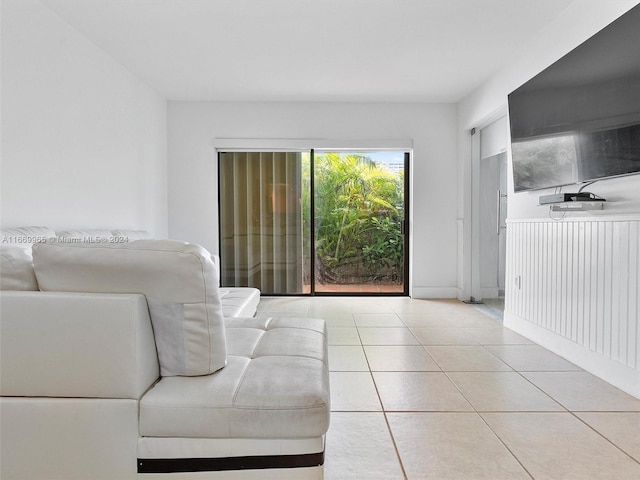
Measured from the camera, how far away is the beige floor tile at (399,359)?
2.67 metres

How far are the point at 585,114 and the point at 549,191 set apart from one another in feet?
2.41

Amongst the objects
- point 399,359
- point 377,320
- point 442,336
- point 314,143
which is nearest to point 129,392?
point 399,359

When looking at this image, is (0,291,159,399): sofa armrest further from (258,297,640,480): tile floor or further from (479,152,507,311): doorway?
(479,152,507,311): doorway

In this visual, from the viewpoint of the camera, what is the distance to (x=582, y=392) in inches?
89.9

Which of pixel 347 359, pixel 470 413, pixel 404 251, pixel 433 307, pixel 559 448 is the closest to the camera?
pixel 559 448

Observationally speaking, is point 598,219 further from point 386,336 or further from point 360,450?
point 360,450

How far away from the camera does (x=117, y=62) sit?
A: 12.8 ft

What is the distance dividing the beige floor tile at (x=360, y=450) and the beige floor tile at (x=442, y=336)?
1.45m

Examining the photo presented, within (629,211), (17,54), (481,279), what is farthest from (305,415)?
(481,279)

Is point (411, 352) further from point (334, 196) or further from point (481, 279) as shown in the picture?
point (334, 196)

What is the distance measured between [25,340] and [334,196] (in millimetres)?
4364

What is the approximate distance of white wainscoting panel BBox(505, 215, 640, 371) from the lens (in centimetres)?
224

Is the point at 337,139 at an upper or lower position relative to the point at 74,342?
upper

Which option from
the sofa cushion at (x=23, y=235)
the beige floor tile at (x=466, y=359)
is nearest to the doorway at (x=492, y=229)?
the beige floor tile at (x=466, y=359)
